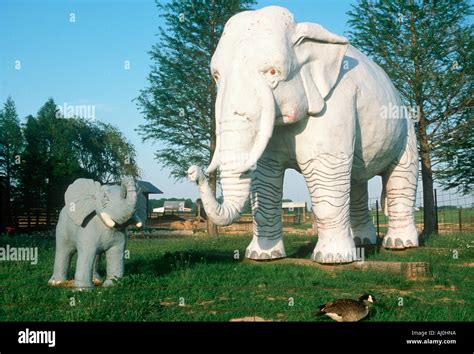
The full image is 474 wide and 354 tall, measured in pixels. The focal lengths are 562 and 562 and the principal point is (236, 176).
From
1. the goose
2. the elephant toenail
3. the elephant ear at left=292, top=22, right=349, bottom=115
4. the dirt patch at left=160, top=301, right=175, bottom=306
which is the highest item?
the elephant ear at left=292, top=22, right=349, bottom=115

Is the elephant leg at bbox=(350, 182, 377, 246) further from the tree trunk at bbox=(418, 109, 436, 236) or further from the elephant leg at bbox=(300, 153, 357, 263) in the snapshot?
the tree trunk at bbox=(418, 109, 436, 236)

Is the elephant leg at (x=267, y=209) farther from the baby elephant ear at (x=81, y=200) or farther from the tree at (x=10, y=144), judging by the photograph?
the tree at (x=10, y=144)

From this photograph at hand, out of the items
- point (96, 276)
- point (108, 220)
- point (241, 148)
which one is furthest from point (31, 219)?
point (241, 148)

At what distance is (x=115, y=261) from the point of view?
6070 mm

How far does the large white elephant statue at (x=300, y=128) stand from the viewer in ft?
19.7

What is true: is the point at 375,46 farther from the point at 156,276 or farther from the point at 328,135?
the point at 156,276

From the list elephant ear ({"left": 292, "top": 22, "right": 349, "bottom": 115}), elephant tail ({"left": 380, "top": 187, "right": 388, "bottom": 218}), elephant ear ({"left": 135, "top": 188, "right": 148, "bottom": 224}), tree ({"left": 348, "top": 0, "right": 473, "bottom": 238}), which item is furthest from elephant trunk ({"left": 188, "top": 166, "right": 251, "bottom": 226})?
tree ({"left": 348, "top": 0, "right": 473, "bottom": 238})

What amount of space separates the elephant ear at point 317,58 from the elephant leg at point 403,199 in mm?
2538

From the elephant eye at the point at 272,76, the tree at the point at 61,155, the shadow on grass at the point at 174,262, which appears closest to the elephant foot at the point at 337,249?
the shadow on grass at the point at 174,262

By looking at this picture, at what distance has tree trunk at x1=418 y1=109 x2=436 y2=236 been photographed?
46.4 feet

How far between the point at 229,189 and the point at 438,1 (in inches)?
419

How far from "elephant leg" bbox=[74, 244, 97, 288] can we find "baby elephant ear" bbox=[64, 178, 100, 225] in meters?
0.30

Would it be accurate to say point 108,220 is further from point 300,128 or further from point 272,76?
point 300,128

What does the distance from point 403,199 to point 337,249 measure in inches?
98.0
